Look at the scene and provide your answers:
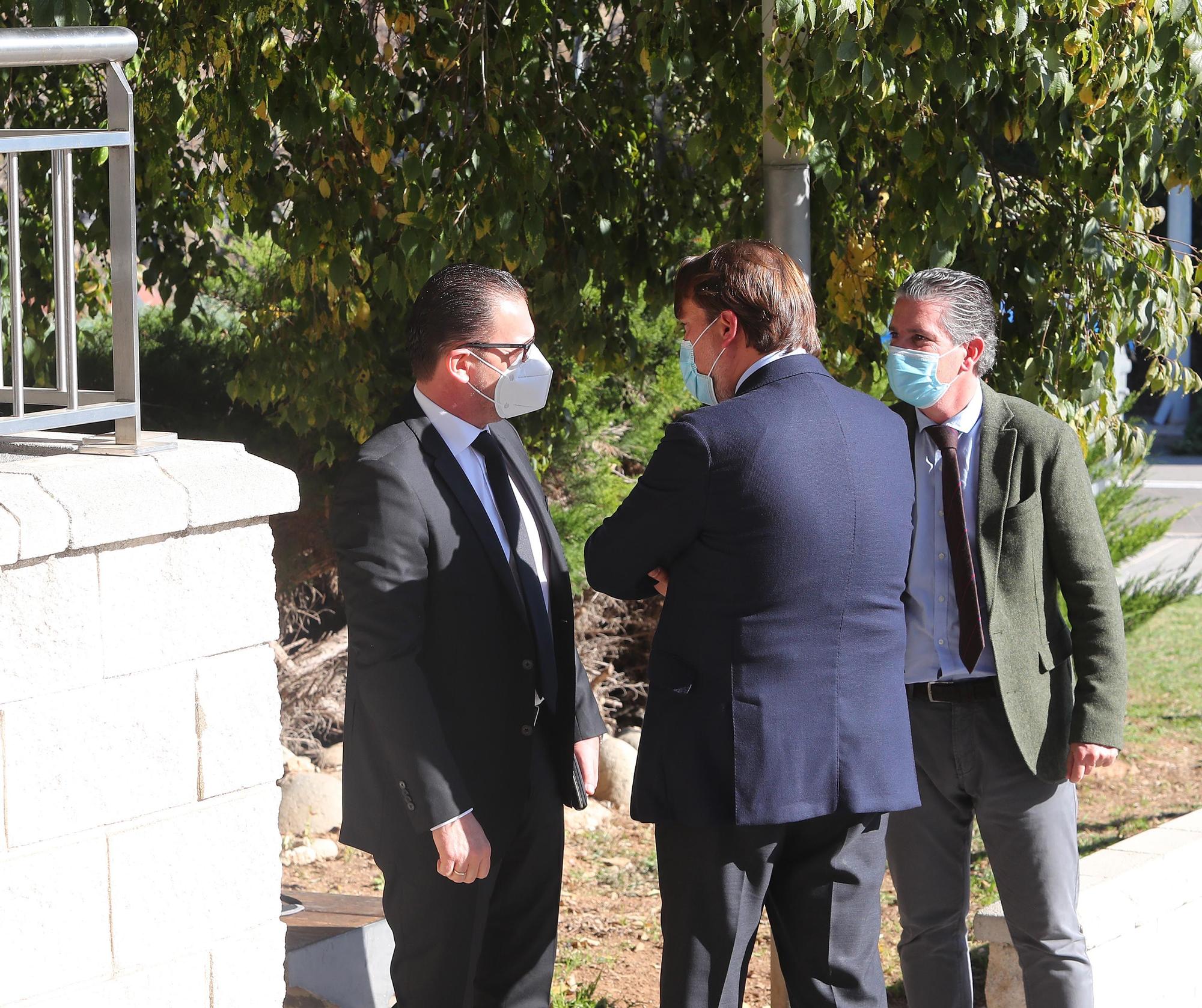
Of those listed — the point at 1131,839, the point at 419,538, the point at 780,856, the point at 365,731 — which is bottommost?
the point at 1131,839

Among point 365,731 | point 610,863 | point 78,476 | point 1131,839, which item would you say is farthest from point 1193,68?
point 610,863

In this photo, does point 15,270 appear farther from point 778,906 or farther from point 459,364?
point 778,906

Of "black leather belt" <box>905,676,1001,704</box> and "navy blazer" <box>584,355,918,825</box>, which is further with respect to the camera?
"black leather belt" <box>905,676,1001,704</box>

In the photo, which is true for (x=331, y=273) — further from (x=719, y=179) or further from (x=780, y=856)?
(x=780, y=856)

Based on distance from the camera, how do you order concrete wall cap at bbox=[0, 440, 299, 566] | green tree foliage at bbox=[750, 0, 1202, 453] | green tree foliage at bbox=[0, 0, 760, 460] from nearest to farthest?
concrete wall cap at bbox=[0, 440, 299, 566] → green tree foliage at bbox=[750, 0, 1202, 453] → green tree foliage at bbox=[0, 0, 760, 460]

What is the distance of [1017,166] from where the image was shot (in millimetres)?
4562

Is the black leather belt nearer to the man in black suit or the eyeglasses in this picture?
the man in black suit

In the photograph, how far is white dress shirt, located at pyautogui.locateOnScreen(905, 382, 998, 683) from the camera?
2.96 meters

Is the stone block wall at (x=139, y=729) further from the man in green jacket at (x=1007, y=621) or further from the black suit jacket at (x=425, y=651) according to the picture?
the man in green jacket at (x=1007, y=621)

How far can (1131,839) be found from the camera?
4.08m

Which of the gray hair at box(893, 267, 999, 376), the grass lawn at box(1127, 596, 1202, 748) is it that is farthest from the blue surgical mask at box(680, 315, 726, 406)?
the grass lawn at box(1127, 596, 1202, 748)

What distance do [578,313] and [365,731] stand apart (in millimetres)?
2277

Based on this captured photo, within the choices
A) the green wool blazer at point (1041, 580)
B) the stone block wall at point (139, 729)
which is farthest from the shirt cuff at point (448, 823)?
the green wool blazer at point (1041, 580)

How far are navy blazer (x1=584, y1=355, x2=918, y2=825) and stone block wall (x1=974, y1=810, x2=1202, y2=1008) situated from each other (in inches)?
47.9
